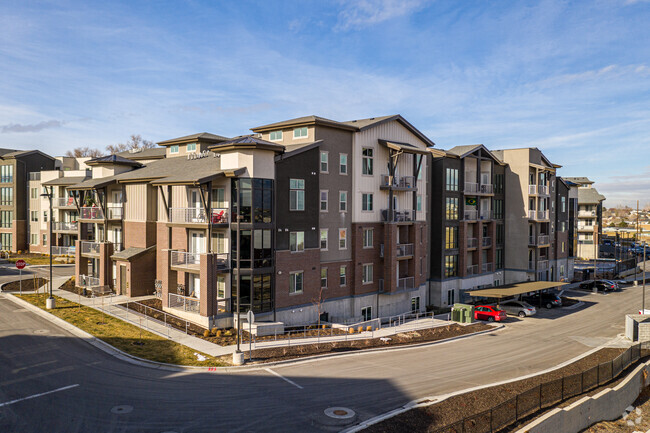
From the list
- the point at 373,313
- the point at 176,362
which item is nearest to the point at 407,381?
the point at 176,362

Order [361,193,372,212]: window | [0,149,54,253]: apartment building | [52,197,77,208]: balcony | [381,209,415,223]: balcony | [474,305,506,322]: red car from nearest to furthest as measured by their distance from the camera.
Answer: [361,193,372,212]: window < [474,305,506,322]: red car < [381,209,415,223]: balcony < [52,197,77,208]: balcony < [0,149,54,253]: apartment building

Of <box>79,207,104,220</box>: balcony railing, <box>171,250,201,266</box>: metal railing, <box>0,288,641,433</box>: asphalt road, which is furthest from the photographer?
<box>79,207,104,220</box>: balcony railing

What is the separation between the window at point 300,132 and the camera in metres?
36.0

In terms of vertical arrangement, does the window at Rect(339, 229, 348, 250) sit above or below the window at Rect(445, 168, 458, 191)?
below

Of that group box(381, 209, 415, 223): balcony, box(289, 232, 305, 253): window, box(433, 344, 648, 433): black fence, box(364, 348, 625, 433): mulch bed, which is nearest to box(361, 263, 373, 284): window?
box(381, 209, 415, 223): balcony

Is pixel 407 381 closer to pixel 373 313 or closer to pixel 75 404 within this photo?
pixel 75 404

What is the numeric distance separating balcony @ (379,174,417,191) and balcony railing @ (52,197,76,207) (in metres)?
41.4

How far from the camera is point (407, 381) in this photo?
73.3 feet

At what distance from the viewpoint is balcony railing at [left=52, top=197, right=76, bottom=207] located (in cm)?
5940

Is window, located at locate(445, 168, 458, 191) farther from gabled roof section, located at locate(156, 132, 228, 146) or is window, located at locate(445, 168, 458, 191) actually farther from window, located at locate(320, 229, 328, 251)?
gabled roof section, located at locate(156, 132, 228, 146)

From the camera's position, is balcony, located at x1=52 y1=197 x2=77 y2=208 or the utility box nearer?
the utility box

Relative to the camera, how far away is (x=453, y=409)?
1880 centimetres

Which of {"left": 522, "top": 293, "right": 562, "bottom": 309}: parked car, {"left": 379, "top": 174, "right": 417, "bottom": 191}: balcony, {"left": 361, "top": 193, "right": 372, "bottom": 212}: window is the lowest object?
{"left": 522, "top": 293, "right": 562, "bottom": 309}: parked car

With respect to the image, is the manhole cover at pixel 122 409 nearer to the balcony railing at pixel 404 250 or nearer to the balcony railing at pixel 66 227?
the balcony railing at pixel 404 250
